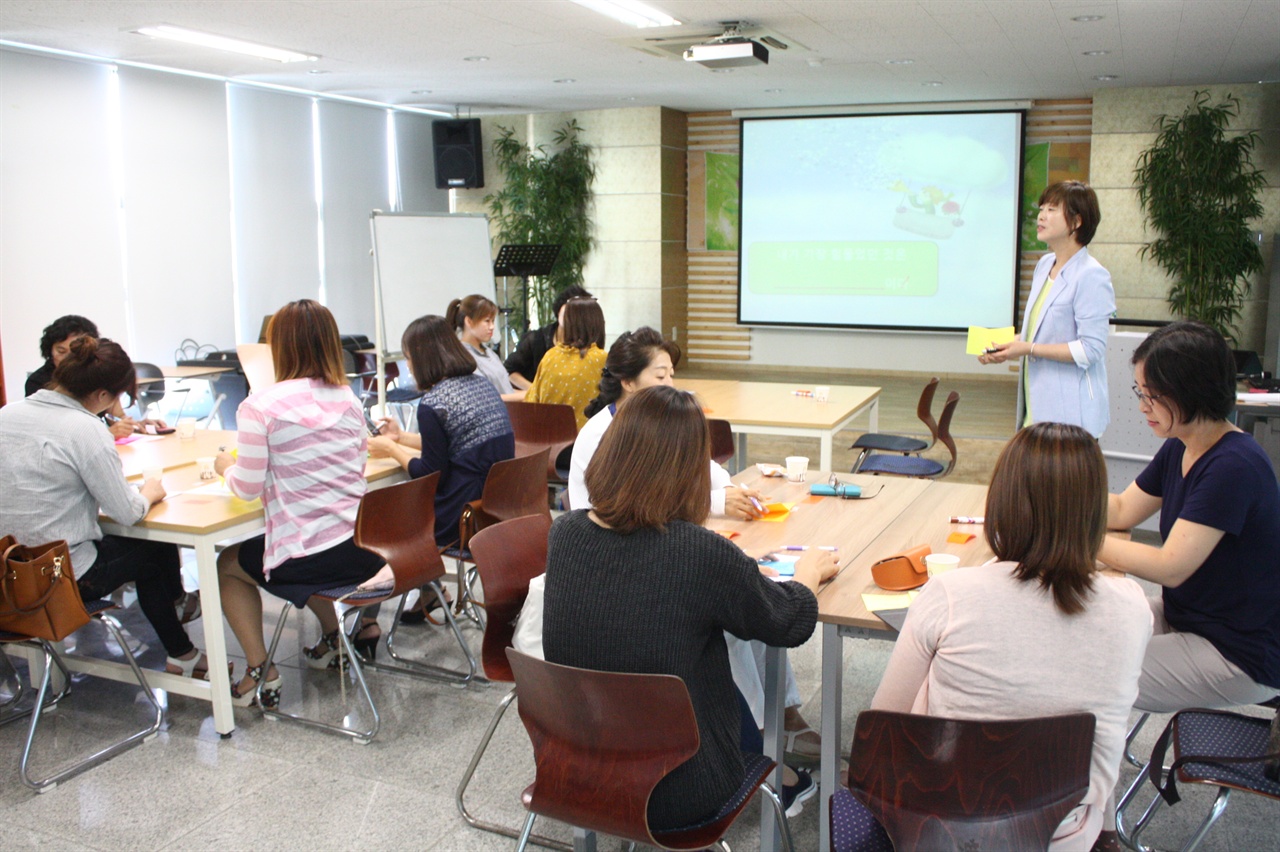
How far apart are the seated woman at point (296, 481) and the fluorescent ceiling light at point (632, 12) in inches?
137

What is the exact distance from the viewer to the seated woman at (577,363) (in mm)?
5223

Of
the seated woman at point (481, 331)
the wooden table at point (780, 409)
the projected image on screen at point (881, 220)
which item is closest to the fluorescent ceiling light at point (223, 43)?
the seated woman at point (481, 331)

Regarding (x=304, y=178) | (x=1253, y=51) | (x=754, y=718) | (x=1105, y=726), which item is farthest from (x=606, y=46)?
(x=1105, y=726)

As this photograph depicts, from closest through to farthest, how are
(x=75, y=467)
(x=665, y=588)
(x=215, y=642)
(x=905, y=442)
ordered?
1. (x=665, y=588)
2. (x=75, y=467)
3. (x=215, y=642)
4. (x=905, y=442)

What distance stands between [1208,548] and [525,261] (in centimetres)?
858

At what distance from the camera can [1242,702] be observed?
2.44m

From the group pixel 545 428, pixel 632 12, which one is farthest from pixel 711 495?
pixel 632 12

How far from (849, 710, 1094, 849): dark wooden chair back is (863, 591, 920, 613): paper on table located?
Answer: 63cm

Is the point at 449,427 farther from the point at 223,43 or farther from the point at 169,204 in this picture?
the point at 169,204

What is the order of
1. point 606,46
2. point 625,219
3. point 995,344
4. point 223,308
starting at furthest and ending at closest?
1. point 625,219
2. point 223,308
3. point 606,46
4. point 995,344

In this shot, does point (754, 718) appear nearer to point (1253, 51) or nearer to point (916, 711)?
point (916, 711)

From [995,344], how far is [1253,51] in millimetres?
5442

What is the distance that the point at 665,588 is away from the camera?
195 centimetres

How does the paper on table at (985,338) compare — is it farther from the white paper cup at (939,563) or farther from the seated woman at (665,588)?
the seated woman at (665,588)
